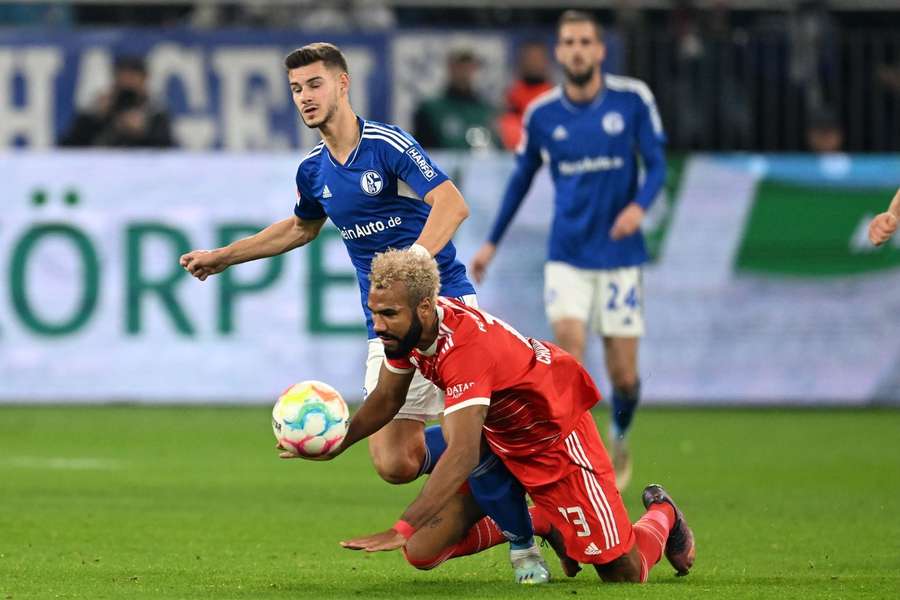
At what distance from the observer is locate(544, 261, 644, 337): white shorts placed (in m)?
11.6

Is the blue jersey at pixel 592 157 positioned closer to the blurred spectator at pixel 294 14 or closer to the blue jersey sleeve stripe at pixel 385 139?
the blue jersey sleeve stripe at pixel 385 139

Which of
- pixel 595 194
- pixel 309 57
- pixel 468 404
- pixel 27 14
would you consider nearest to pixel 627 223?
pixel 595 194

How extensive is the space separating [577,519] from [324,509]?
3209mm

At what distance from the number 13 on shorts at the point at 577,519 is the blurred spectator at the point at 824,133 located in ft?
34.8

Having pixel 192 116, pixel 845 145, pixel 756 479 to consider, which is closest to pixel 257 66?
pixel 192 116

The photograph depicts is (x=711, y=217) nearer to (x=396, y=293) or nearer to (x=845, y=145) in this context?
(x=845, y=145)

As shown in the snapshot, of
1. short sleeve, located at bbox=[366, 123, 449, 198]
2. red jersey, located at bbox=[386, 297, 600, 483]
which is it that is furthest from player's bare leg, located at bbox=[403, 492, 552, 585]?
short sleeve, located at bbox=[366, 123, 449, 198]

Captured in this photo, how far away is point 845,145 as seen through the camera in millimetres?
18203

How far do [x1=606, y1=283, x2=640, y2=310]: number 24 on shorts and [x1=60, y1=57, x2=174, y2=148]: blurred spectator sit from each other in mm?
6848

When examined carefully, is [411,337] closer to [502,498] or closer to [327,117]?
[502,498]

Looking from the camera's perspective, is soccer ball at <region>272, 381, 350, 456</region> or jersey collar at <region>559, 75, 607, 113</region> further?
jersey collar at <region>559, 75, 607, 113</region>

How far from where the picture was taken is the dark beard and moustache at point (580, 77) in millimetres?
11547

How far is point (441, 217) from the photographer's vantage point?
25.4 feet

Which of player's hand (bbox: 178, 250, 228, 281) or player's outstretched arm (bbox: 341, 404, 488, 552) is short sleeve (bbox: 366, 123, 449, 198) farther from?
player's outstretched arm (bbox: 341, 404, 488, 552)
